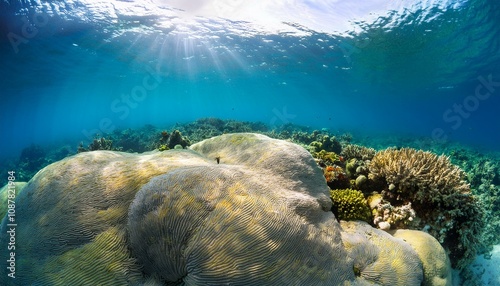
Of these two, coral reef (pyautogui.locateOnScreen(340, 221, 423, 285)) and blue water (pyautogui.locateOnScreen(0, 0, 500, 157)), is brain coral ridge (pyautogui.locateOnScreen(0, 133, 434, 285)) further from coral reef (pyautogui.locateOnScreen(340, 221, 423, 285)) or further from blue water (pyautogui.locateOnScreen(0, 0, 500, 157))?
blue water (pyautogui.locateOnScreen(0, 0, 500, 157))

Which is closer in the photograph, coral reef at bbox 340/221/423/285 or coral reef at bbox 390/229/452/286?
coral reef at bbox 340/221/423/285

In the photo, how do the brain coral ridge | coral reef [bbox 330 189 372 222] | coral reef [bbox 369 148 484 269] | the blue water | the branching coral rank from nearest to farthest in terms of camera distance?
the brain coral ridge
coral reef [bbox 330 189 372 222]
coral reef [bbox 369 148 484 269]
the branching coral
the blue water

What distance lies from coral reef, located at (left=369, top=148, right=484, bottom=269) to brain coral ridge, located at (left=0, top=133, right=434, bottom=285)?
1.58 metres

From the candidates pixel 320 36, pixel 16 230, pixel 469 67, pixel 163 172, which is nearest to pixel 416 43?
pixel 320 36

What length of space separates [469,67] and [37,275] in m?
47.7

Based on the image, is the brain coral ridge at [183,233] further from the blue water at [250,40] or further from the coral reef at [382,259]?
the blue water at [250,40]

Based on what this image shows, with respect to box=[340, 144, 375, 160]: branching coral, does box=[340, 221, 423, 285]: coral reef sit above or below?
above

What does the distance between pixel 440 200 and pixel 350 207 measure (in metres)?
1.95

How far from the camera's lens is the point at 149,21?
23.6 meters

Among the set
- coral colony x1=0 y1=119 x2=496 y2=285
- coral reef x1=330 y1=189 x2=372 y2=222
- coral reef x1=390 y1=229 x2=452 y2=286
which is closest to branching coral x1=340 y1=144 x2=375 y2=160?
coral colony x1=0 y1=119 x2=496 y2=285

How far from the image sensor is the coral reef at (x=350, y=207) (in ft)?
15.7

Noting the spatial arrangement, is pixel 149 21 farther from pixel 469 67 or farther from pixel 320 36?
pixel 469 67

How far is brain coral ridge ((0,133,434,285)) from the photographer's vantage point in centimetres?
280

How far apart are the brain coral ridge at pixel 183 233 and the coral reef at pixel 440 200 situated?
158 cm
